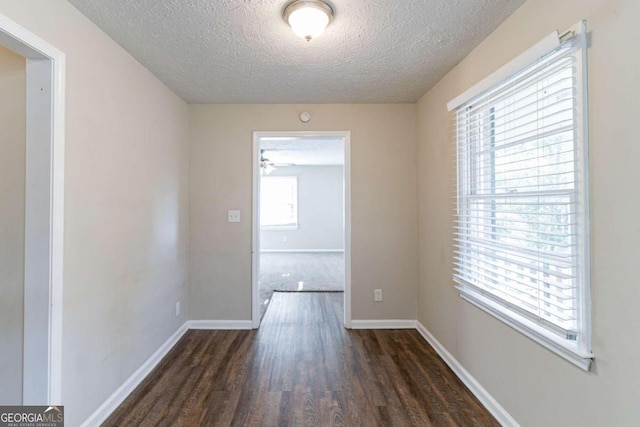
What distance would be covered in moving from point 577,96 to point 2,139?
2.74m

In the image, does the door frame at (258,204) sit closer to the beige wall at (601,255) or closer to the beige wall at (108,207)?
the beige wall at (108,207)

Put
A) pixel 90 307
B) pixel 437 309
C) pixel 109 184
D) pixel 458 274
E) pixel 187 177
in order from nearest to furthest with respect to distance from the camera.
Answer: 1. pixel 90 307
2. pixel 109 184
3. pixel 458 274
4. pixel 437 309
5. pixel 187 177

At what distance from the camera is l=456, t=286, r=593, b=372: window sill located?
4.12 feet

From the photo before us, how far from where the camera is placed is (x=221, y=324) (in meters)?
3.18

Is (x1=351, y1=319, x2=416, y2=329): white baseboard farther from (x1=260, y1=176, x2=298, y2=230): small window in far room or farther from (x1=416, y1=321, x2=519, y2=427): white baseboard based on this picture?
(x1=260, y1=176, x2=298, y2=230): small window in far room

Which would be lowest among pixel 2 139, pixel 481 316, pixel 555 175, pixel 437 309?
pixel 437 309

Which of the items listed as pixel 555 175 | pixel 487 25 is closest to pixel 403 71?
pixel 487 25

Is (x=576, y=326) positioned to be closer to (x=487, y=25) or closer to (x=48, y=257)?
(x=487, y=25)

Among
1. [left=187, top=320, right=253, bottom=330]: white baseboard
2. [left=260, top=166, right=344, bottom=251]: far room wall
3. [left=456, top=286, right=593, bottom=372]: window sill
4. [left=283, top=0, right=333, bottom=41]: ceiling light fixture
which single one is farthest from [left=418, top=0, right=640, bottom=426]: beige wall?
[left=260, top=166, right=344, bottom=251]: far room wall

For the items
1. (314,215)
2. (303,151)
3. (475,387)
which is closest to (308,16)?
(475,387)

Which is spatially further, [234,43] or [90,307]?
[234,43]

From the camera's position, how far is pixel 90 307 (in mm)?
1722

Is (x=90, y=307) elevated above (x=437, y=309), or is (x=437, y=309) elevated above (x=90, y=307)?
(x=90, y=307)

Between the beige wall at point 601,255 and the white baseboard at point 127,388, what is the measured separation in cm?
238
